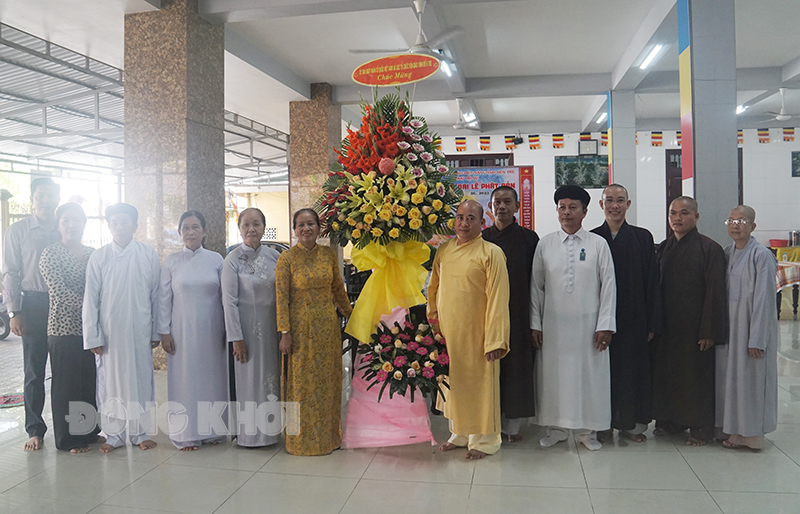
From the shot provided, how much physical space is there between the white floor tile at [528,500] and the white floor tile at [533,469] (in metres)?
0.07

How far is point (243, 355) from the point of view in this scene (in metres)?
3.50

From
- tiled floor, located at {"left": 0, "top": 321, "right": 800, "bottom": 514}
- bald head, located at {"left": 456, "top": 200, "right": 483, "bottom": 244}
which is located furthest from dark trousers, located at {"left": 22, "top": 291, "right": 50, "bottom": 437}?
bald head, located at {"left": 456, "top": 200, "right": 483, "bottom": 244}

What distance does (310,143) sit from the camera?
32.1ft

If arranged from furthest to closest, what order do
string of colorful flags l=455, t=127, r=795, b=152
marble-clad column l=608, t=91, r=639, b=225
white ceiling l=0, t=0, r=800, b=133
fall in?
string of colorful flags l=455, t=127, r=795, b=152 → marble-clad column l=608, t=91, r=639, b=225 → white ceiling l=0, t=0, r=800, b=133

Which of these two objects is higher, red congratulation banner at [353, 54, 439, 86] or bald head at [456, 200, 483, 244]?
red congratulation banner at [353, 54, 439, 86]

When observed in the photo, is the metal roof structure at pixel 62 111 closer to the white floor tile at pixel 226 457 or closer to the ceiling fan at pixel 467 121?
the ceiling fan at pixel 467 121

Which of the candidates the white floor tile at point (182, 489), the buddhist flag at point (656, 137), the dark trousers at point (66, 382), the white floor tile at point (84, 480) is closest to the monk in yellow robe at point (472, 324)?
the white floor tile at point (182, 489)

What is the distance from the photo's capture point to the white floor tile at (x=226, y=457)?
3.34 metres

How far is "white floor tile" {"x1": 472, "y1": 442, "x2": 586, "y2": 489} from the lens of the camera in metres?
3.03

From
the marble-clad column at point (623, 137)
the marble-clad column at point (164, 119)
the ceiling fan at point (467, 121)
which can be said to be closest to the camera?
the marble-clad column at point (164, 119)

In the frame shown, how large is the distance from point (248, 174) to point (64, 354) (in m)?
17.5

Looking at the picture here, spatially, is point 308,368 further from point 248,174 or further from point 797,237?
point 248,174

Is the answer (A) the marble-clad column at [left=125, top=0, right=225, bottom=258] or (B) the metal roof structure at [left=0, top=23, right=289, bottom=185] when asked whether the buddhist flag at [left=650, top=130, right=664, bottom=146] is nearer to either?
(B) the metal roof structure at [left=0, top=23, right=289, bottom=185]

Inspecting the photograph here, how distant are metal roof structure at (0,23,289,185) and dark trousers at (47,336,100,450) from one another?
4387mm
